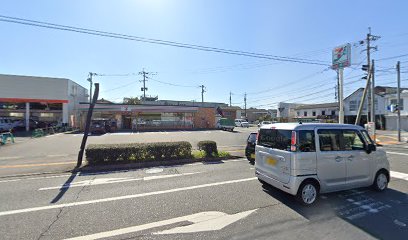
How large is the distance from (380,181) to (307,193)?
2.46 meters

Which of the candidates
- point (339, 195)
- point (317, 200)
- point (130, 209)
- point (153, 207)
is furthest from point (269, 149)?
point (130, 209)

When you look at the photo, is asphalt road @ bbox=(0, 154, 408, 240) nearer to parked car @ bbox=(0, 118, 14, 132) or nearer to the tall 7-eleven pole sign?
the tall 7-eleven pole sign

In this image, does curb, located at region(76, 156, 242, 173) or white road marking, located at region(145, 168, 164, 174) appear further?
curb, located at region(76, 156, 242, 173)

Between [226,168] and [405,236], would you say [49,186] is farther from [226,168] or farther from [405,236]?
[405,236]

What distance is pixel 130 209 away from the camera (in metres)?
4.74

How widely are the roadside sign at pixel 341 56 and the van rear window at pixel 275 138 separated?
→ 14.8m

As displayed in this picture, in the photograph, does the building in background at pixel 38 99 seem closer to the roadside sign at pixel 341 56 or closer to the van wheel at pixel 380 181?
the roadside sign at pixel 341 56

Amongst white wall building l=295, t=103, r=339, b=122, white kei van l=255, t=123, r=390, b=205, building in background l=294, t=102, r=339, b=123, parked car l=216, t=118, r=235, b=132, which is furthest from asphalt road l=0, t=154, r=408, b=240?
white wall building l=295, t=103, r=339, b=122

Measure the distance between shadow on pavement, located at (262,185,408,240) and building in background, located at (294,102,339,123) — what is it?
142ft

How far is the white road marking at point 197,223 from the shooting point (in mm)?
3743

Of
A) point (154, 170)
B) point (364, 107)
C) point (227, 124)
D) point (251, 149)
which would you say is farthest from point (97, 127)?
point (364, 107)

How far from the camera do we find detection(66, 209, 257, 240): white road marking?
12.3ft

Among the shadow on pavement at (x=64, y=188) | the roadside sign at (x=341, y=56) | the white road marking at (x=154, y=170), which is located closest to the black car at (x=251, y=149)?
the white road marking at (x=154, y=170)

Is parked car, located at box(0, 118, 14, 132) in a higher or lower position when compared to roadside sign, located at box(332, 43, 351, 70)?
lower
